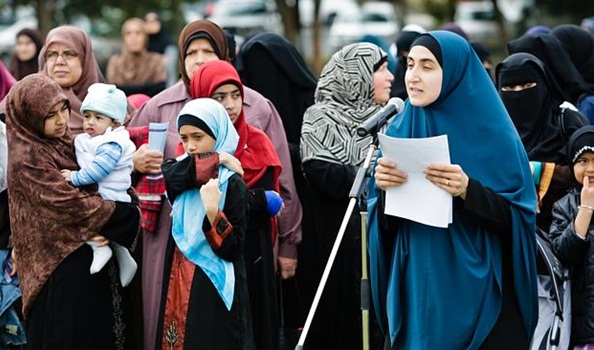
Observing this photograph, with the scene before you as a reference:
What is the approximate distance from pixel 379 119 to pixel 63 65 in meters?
2.19

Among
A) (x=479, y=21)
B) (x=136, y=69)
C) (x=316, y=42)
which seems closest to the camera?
(x=136, y=69)

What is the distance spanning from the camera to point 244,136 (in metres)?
6.01

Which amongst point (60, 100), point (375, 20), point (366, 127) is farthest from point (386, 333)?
point (375, 20)

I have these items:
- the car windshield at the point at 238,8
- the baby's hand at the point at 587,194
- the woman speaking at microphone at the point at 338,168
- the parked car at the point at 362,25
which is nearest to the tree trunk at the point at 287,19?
the parked car at the point at 362,25

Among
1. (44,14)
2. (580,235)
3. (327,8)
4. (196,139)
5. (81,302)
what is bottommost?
(81,302)

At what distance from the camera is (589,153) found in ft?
19.0

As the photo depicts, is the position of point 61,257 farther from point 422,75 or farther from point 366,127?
point 422,75

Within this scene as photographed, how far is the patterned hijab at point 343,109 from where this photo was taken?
6625 mm

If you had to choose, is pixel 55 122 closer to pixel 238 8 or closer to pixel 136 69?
pixel 136 69

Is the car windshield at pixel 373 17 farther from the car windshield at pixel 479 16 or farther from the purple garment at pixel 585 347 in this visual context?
the purple garment at pixel 585 347

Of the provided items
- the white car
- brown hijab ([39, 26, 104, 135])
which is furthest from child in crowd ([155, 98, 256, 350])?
the white car

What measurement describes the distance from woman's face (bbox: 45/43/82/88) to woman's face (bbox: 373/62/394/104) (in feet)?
5.69

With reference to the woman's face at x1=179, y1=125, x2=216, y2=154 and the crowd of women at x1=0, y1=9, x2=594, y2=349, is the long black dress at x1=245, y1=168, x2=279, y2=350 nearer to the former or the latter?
the crowd of women at x1=0, y1=9, x2=594, y2=349

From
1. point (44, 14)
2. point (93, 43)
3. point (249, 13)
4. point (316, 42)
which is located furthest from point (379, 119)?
point (249, 13)
